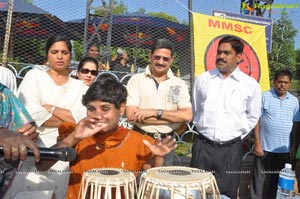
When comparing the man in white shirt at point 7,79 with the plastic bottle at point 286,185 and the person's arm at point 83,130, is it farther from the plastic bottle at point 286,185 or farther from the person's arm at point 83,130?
the plastic bottle at point 286,185

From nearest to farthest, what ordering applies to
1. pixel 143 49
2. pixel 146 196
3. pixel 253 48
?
1. pixel 146 196
2. pixel 253 48
3. pixel 143 49

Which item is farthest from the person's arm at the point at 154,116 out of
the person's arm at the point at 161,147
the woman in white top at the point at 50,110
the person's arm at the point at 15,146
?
the person's arm at the point at 15,146

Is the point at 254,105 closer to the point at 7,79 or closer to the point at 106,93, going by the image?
the point at 106,93

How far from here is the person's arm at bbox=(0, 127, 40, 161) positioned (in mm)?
1093

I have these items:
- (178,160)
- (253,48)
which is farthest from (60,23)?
(178,160)

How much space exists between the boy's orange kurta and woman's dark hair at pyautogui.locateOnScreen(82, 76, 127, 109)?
171 mm

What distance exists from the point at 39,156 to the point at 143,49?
10.4 m

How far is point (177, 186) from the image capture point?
129cm

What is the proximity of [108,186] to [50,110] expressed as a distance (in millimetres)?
1020

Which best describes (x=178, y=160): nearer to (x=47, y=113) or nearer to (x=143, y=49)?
(x=47, y=113)

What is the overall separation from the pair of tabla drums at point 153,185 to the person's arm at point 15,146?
Answer: 326mm

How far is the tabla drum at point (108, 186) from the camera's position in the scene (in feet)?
4.42

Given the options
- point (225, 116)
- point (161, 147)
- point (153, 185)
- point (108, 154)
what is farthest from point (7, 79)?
point (225, 116)

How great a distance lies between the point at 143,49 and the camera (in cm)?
1137
